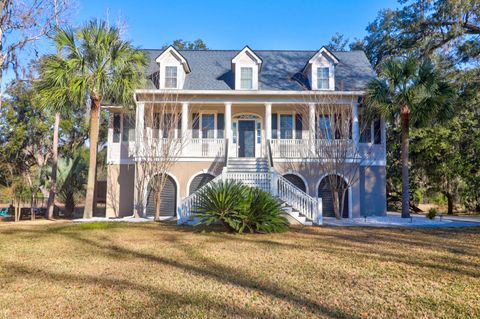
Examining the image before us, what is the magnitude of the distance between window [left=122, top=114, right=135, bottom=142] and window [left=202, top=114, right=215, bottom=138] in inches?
146

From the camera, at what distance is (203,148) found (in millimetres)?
15883

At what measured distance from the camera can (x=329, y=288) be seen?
4.88 metres

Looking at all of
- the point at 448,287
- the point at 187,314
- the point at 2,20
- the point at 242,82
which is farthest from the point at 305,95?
the point at 2,20

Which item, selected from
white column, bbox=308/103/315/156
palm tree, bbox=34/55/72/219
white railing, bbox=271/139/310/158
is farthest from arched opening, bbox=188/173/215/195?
palm tree, bbox=34/55/72/219

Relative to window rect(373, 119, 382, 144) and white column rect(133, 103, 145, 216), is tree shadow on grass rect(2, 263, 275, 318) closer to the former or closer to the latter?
white column rect(133, 103, 145, 216)

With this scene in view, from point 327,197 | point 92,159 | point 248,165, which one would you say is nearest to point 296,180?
point 327,197

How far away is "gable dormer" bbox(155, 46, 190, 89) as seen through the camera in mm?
16516

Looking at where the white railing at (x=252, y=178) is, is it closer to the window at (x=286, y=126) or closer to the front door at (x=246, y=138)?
the front door at (x=246, y=138)

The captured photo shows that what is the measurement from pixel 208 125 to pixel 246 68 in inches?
145

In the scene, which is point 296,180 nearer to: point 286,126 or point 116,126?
point 286,126

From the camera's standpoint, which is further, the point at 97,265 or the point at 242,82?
the point at 242,82

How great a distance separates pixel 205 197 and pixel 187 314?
6.25 m

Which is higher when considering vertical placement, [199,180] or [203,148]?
[203,148]

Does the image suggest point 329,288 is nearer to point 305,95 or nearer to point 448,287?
point 448,287
